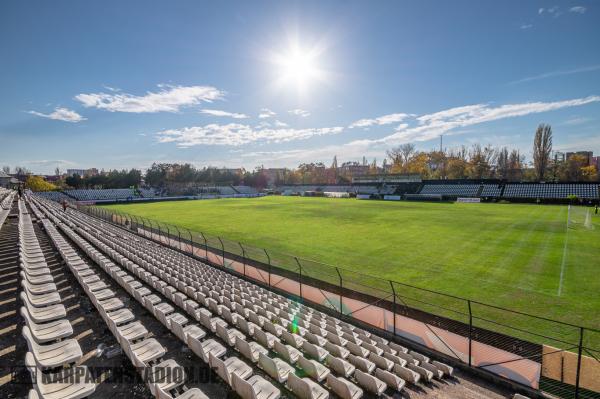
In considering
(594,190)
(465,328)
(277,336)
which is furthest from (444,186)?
(277,336)

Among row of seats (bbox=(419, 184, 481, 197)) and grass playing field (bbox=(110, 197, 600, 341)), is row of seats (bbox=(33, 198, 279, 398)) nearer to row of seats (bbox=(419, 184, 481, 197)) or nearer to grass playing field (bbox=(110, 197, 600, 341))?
grass playing field (bbox=(110, 197, 600, 341))

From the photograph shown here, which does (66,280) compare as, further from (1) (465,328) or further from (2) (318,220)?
(2) (318,220)

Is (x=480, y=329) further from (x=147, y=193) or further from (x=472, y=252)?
(x=147, y=193)

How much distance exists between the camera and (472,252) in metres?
20.4

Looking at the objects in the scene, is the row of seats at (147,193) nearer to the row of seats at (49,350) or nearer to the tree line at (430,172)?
the tree line at (430,172)

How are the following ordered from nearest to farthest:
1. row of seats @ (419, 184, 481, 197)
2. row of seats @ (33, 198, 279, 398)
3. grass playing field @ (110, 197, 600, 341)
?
row of seats @ (33, 198, 279, 398), grass playing field @ (110, 197, 600, 341), row of seats @ (419, 184, 481, 197)

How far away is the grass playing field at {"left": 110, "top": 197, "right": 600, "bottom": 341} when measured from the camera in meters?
13.2

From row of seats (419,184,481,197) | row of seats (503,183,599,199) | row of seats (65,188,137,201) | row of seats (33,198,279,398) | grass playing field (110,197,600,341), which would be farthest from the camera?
row of seats (65,188,137,201)

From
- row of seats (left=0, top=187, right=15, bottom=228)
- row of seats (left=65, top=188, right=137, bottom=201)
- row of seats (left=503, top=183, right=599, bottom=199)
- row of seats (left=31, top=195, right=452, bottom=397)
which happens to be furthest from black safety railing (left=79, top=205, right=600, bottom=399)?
row of seats (left=65, top=188, right=137, bottom=201)

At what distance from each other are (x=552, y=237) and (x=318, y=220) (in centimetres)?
2315

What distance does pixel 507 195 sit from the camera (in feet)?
201

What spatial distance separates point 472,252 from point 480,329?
11.8m

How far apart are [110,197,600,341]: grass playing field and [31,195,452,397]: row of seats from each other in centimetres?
736

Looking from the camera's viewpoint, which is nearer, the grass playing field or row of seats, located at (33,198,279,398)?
row of seats, located at (33,198,279,398)
